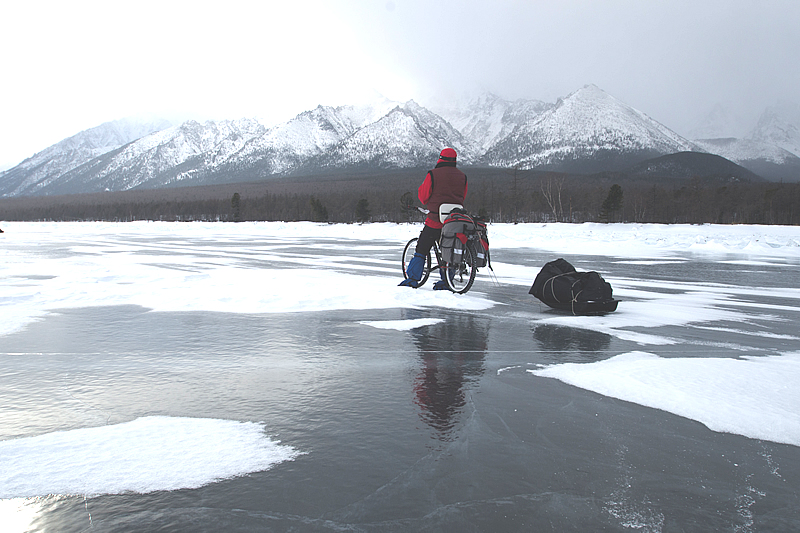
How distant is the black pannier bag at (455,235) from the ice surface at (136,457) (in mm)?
5886

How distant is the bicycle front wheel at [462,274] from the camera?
28.4ft

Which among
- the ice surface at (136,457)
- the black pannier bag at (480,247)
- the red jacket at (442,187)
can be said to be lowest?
the ice surface at (136,457)

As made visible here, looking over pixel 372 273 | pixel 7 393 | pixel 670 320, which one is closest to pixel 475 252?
pixel 670 320

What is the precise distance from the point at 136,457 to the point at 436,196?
264 inches

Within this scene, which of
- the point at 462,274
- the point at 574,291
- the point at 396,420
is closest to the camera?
the point at 396,420

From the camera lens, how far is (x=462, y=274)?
29.4 feet

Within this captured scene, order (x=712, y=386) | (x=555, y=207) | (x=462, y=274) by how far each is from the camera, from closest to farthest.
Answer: (x=712, y=386) → (x=462, y=274) → (x=555, y=207)

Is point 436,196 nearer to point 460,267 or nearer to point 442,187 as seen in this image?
point 442,187

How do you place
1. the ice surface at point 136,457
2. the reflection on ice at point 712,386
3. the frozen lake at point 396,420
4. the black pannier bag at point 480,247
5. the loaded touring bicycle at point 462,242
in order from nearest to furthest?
the frozen lake at point 396,420 → the ice surface at point 136,457 → the reflection on ice at point 712,386 → the black pannier bag at point 480,247 → the loaded touring bicycle at point 462,242

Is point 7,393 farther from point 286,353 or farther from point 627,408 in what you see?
point 627,408

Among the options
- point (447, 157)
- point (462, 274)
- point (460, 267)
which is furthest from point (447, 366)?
point (447, 157)

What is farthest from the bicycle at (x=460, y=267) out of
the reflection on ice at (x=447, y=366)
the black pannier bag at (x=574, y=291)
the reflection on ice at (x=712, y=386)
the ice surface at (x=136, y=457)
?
the ice surface at (x=136, y=457)

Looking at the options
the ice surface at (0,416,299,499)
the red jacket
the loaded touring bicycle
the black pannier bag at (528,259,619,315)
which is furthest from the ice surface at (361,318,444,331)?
the ice surface at (0,416,299,499)

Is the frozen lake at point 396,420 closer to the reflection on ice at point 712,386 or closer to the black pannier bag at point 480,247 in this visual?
the reflection on ice at point 712,386
